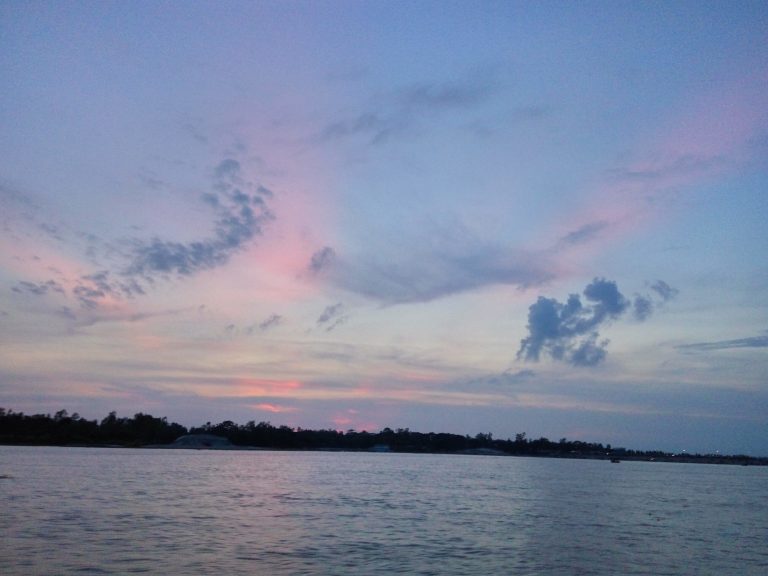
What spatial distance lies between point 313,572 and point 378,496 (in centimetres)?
3852

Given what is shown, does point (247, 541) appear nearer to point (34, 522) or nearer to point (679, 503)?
point (34, 522)

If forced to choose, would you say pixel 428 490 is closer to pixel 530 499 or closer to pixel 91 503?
pixel 530 499

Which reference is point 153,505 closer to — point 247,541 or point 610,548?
point 247,541

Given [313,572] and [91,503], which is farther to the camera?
[91,503]

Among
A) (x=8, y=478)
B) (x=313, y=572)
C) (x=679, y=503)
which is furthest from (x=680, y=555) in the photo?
(x=8, y=478)

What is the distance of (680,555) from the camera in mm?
37312

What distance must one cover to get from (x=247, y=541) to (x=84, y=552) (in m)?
7.96

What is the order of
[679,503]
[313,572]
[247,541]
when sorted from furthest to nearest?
[679,503]
[247,541]
[313,572]

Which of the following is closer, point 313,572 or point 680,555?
point 313,572

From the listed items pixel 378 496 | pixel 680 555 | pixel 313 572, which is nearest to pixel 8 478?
pixel 378 496

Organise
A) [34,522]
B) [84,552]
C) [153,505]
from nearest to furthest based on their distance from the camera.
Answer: [84,552] → [34,522] → [153,505]

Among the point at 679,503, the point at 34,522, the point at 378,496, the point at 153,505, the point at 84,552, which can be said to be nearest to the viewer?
the point at 84,552

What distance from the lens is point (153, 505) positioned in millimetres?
52000

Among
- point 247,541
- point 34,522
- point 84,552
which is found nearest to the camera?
point 84,552
